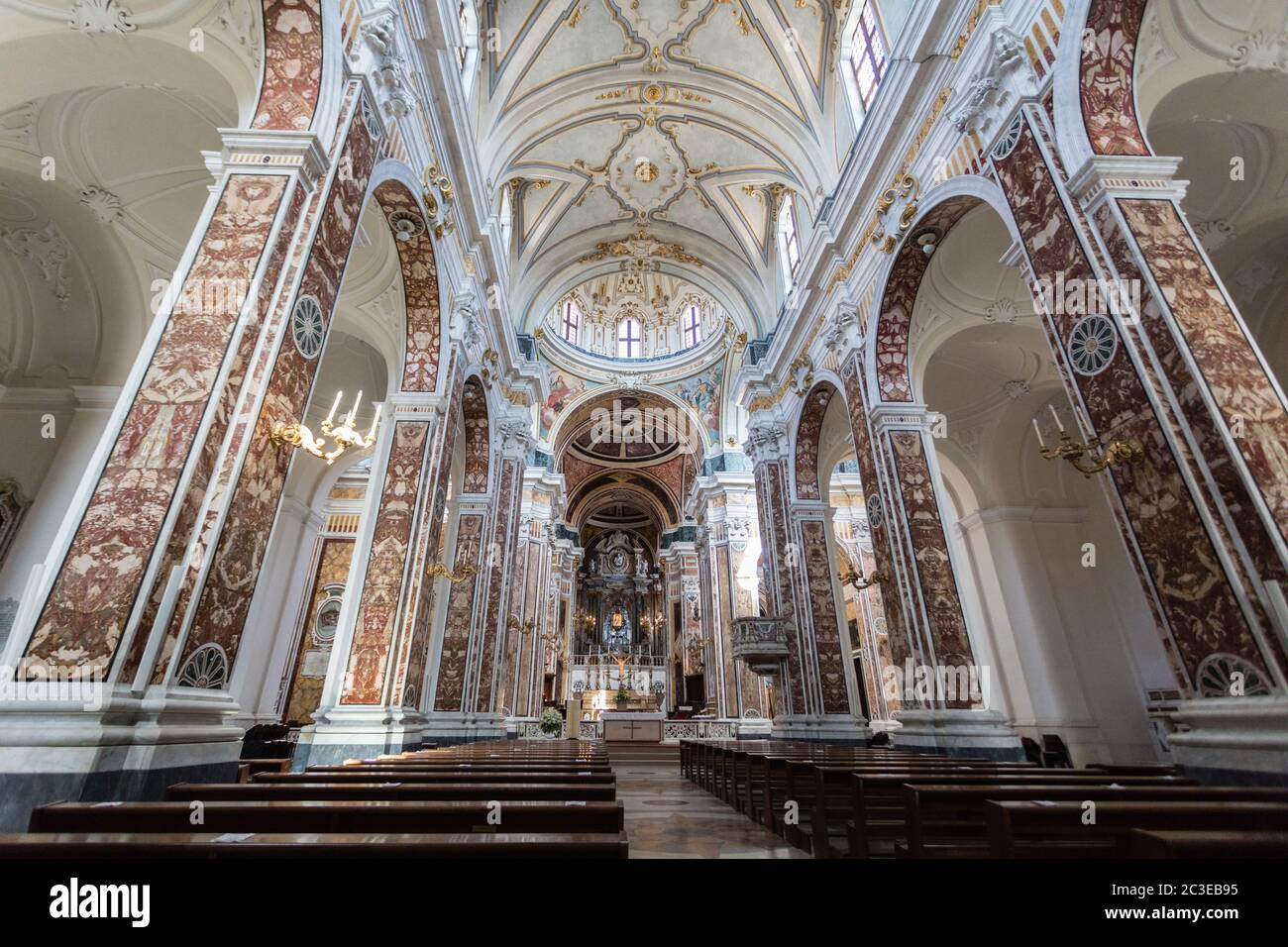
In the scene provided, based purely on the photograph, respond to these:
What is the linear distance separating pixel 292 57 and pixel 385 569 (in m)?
4.68

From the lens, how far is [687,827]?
4.31 meters

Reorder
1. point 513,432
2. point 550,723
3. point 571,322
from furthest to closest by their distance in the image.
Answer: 1. point 571,322
2. point 550,723
3. point 513,432

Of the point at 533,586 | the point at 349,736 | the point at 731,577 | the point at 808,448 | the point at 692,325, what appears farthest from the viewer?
the point at 692,325

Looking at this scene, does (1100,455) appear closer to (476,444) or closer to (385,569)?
(385,569)

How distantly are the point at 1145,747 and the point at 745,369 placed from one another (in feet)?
33.4

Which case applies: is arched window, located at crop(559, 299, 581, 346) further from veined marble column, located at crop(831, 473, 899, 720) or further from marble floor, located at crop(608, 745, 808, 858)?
marble floor, located at crop(608, 745, 808, 858)

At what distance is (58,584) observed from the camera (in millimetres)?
2764

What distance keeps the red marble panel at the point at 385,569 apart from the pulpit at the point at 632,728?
12003 mm

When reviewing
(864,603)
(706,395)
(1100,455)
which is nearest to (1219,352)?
(1100,455)

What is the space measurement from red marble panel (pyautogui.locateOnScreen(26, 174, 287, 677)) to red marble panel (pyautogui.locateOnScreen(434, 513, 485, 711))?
6.15 meters

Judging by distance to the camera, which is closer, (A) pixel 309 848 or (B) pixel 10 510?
(A) pixel 309 848

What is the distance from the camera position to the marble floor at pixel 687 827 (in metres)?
3.41

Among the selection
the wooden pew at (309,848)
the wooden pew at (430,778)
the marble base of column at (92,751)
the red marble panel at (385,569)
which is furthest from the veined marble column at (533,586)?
the wooden pew at (309,848)
